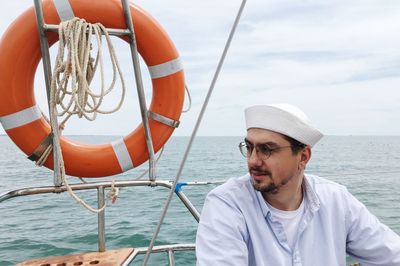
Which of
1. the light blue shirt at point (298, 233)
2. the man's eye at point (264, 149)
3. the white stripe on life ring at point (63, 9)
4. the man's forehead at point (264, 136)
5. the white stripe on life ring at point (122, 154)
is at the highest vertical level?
the white stripe on life ring at point (63, 9)

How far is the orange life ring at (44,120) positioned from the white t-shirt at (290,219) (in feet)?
3.37

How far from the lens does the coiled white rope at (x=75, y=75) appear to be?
1769mm

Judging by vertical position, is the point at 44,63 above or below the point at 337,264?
above

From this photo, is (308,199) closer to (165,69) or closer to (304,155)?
(304,155)

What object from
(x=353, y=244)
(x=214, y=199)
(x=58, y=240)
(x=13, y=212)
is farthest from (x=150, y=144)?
(x=13, y=212)

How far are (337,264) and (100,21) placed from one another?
152cm

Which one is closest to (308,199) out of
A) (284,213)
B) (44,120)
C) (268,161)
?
(284,213)

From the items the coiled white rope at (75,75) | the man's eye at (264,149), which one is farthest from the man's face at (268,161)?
the coiled white rope at (75,75)

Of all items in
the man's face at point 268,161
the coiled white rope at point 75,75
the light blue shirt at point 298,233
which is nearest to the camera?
the light blue shirt at point 298,233

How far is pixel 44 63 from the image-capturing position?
181 cm

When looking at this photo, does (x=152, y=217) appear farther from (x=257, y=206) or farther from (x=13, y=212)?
(x=257, y=206)

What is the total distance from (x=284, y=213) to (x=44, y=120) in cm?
137

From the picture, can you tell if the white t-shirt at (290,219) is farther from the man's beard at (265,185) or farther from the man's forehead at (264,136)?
the man's forehead at (264,136)

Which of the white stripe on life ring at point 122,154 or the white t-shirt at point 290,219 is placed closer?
the white t-shirt at point 290,219
